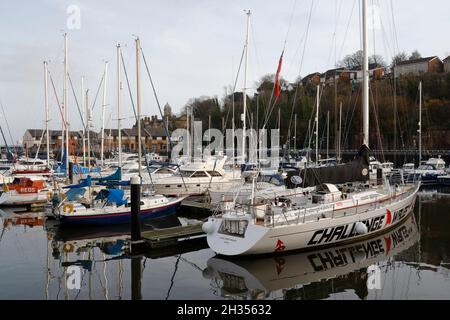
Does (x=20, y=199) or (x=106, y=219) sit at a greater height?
(x=20, y=199)

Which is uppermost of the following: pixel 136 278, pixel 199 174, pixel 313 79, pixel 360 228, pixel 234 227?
pixel 313 79

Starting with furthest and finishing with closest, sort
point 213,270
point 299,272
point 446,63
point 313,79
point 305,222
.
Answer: point 313,79
point 446,63
point 305,222
point 213,270
point 299,272

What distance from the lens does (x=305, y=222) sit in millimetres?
14328

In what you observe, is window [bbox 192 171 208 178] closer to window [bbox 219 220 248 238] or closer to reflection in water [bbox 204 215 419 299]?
reflection in water [bbox 204 215 419 299]

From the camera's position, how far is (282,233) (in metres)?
13.8

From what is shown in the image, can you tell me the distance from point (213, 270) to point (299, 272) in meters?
2.65

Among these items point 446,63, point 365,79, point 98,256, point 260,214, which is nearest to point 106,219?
point 98,256

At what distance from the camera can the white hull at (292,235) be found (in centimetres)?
1360

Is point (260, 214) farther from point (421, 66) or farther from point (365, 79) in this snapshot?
point (421, 66)

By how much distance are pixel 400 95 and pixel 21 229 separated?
72.6m

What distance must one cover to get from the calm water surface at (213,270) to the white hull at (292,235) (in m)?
0.36

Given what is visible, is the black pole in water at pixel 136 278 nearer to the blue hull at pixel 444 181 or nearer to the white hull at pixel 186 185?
the white hull at pixel 186 185
